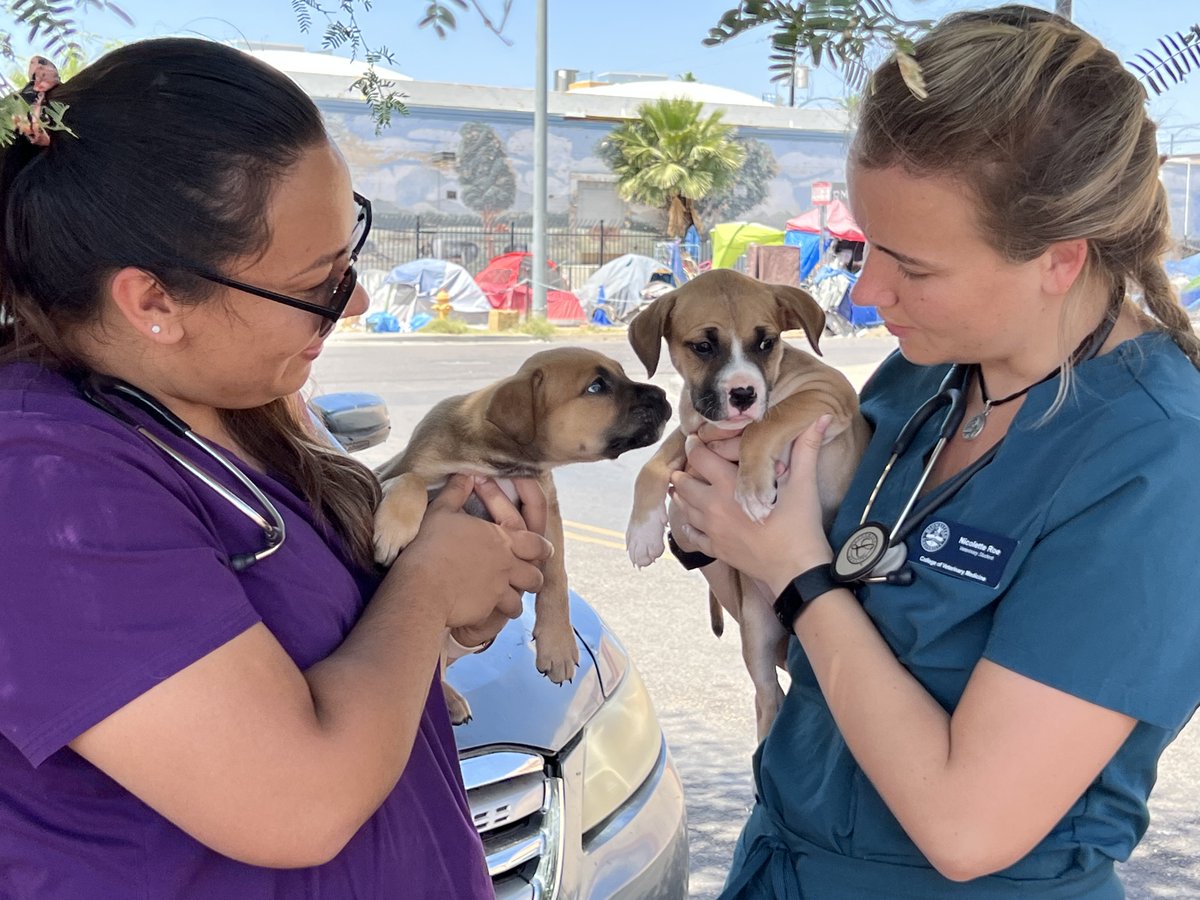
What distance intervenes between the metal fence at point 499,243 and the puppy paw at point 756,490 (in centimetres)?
2862

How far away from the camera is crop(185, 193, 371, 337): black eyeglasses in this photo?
1.56 meters

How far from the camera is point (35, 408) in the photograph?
1382 millimetres

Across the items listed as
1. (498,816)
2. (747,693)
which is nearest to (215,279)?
(498,816)

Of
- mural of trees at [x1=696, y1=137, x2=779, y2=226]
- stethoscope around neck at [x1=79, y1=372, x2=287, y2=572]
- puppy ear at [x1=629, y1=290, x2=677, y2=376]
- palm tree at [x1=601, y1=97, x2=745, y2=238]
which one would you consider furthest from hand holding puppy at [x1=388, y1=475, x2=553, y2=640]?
mural of trees at [x1=696, y1=137, x2=779, y2=226]

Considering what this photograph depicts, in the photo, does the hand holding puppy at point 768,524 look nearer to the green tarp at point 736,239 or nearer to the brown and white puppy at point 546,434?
the brown and white puppy at point 546,434

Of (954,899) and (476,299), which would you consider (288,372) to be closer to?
(954,899)

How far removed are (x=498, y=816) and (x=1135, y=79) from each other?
2.12 meters

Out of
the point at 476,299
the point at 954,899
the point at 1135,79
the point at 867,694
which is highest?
the point at 1135,79

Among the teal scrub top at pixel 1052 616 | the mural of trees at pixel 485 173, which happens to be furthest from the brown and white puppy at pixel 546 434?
the mural of trees at pixel 485 173

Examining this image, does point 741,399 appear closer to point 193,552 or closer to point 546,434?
point 546,434

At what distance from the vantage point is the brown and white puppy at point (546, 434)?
9.27 feet

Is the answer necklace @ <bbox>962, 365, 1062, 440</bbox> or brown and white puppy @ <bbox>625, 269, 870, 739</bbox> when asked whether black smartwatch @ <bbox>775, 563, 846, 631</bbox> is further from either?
brown and white puppy @ <bbox>625, 269, 870, 739</bbox>

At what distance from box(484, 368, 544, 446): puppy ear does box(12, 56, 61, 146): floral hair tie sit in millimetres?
1442

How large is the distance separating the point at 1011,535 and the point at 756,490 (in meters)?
1.22
